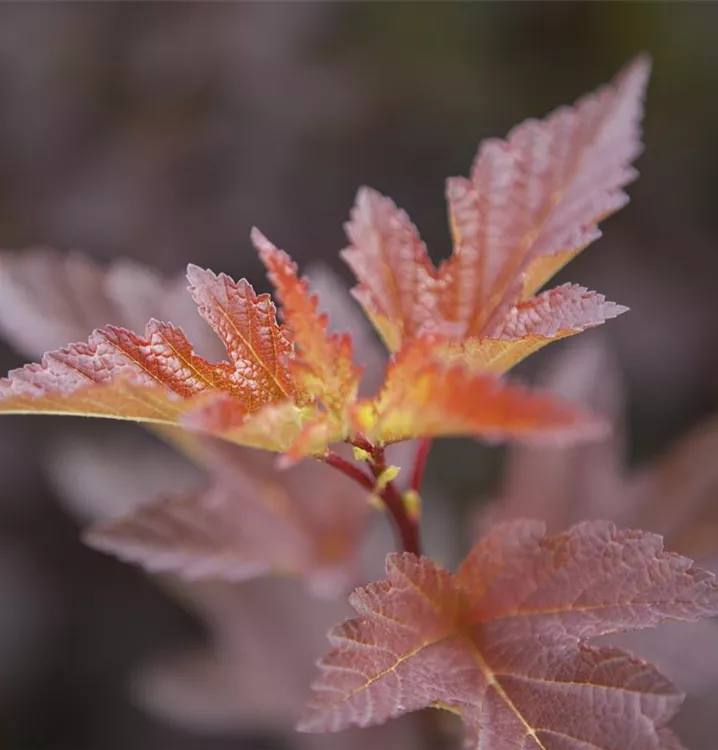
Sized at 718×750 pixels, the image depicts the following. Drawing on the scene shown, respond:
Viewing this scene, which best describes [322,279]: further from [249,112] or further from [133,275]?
[249,112]

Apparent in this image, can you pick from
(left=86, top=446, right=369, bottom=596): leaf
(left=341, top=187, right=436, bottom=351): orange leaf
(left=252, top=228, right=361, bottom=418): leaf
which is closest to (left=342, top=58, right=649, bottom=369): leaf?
(left=341, top=187, right=436, bottom=351): orange leaf

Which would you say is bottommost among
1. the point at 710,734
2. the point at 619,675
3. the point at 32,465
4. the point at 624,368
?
the point at 710,734

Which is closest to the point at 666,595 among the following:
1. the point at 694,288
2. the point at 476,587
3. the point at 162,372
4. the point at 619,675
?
the point at 619,675

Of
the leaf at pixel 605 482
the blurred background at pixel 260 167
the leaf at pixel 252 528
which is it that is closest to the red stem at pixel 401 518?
the leaf at pixel 252 528

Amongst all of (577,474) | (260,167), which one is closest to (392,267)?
(577,474)

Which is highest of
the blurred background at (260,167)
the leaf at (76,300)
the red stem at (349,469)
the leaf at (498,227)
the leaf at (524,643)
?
the blurred background at (260,167)

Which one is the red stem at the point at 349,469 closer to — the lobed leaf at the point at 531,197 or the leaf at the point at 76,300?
the lobed leaf at the point at 531,197
